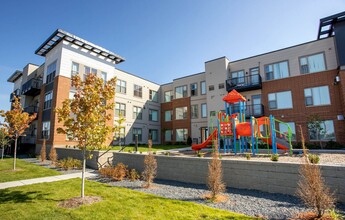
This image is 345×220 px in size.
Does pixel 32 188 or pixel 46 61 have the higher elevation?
pixel 46 61

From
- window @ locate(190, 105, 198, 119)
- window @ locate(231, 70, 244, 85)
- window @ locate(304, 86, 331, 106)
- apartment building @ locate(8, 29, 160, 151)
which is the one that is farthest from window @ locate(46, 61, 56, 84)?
window @ locate(304, 86, 331, 106)

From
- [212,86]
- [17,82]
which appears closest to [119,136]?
[212,86]

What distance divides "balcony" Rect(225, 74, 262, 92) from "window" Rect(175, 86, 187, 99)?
8473mm

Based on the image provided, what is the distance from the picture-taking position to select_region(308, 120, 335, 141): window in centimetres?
1881

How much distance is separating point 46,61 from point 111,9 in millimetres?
16295

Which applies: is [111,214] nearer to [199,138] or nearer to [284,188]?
[284,188]

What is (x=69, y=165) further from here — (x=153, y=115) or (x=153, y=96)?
(x=153, y=96)

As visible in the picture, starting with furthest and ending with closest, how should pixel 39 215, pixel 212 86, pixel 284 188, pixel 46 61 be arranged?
pixel 212 86, pixel 46 61, pixel 284 188, pixel 39 215

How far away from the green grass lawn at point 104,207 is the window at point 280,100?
2044 cm

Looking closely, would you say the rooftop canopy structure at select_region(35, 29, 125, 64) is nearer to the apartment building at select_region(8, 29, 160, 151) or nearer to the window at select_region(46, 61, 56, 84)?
the apartment building at select_region(8, 29, 160, 151)

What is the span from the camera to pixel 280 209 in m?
5.12

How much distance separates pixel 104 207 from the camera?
5.46m

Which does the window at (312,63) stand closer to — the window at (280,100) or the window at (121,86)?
the window at (280,100)

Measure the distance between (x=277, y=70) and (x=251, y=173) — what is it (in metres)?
19.5
